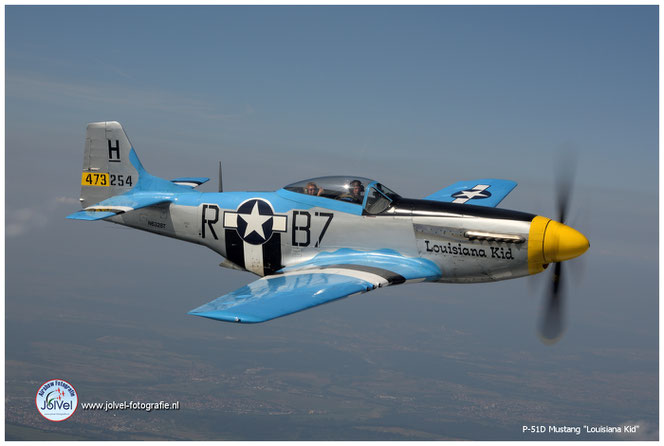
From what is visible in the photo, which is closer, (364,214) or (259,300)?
(259,300)

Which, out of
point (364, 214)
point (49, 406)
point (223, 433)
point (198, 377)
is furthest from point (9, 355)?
point (364, 214)

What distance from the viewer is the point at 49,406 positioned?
17.3 meters

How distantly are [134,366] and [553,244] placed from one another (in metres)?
143

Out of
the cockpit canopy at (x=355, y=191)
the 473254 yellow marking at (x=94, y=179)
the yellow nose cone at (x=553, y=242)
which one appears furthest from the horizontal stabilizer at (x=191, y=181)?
→ the yellow nose cone at (x=553, y=242)

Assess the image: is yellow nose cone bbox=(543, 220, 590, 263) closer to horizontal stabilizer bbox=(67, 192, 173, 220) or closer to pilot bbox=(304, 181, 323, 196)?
pilot bbox=(304, 181, 323, 196)

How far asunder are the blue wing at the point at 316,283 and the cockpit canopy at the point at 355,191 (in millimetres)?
1059

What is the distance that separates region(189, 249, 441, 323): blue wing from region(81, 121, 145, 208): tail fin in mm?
5264

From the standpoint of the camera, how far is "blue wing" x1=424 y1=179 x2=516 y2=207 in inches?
654

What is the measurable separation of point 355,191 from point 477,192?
571cm

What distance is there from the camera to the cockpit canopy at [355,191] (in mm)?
12859

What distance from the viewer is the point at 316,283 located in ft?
37.4

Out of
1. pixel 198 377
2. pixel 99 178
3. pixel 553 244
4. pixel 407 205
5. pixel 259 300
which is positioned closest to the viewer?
pixel 259 300

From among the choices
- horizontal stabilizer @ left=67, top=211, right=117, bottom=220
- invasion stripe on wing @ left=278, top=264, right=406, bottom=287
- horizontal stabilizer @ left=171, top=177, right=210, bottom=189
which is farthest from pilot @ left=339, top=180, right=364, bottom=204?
horizontal stabilizer @ left=67, top=211, right=117, bottom=220

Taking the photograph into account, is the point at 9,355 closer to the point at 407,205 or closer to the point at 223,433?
the point at 223,433
